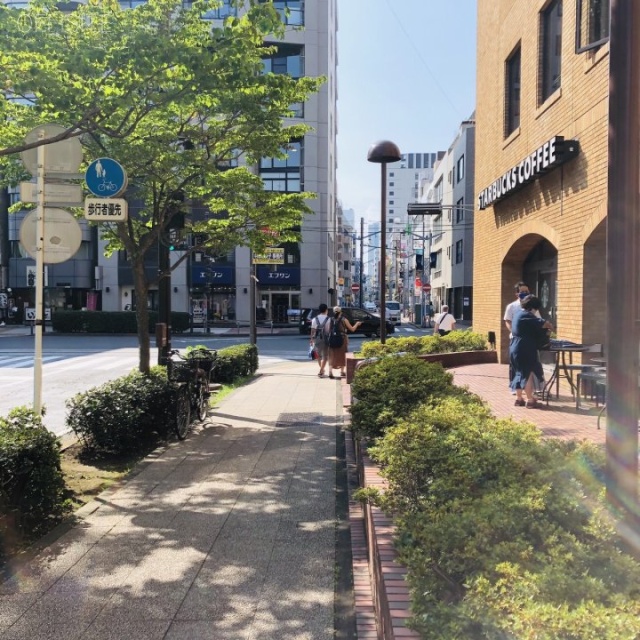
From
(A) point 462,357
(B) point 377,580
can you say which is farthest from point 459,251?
(B) point 377,580

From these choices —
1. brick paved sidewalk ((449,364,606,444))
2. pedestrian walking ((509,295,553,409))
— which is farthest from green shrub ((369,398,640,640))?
pedestrian walking ((509,295,553,409))

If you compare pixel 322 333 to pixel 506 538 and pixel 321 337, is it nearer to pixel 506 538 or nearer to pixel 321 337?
pixel 321 337

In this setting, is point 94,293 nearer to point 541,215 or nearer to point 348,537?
point 541,215

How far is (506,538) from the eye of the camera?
244cm

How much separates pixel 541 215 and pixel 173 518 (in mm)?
8844

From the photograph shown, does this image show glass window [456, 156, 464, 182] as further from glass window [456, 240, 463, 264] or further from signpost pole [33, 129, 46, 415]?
signpost pole [33, 129, 46, 415]

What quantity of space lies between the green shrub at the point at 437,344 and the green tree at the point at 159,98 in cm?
439

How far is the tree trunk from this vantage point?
26.7 feet

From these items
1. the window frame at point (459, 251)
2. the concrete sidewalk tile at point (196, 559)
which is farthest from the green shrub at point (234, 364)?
the window frame at point (459, 251)

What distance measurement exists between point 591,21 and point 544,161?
2.15m

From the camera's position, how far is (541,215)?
10867mm

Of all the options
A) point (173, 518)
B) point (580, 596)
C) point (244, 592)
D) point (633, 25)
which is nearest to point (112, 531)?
point (173, 518)

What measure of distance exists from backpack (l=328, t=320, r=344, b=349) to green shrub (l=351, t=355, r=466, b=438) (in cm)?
665

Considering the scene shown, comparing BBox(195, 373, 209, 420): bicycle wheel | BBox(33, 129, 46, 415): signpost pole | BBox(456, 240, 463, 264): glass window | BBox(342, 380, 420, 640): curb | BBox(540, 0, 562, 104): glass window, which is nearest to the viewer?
BBox(342, 380, 420, 640): curb
